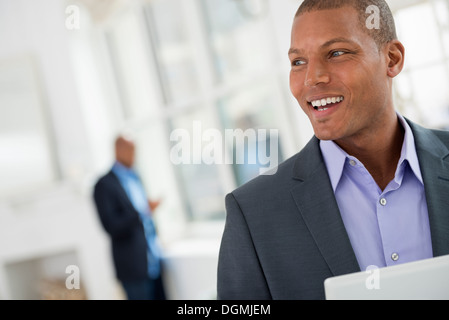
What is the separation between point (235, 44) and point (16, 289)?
2.94m

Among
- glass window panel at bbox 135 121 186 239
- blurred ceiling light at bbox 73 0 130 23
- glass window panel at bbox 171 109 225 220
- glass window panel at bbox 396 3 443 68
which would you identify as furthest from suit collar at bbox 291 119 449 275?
glass window panel at bbox 135 121 186 239

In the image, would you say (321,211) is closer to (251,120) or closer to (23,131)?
(251,120)

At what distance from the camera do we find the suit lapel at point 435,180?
92cm

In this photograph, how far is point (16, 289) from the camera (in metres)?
4.61

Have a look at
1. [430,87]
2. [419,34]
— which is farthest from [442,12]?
[430,87]

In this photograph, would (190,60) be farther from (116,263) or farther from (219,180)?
(116,263)

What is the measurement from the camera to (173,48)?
13.3 ft

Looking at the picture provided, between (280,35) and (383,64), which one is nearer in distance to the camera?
(383,64)

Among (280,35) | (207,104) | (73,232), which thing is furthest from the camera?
(73,232)

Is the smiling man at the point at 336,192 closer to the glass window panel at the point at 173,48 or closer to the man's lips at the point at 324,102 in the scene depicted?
the man's lips at the point at 324,102

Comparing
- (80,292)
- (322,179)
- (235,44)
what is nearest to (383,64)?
(322,179)

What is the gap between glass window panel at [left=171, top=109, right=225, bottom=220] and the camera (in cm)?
383

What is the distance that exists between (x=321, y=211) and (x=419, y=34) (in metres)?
1.43

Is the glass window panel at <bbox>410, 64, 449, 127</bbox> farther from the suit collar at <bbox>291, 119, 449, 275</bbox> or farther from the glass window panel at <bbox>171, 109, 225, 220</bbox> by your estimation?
the glass window panel at <bbox>171, 109, 225, 220</bbox>
